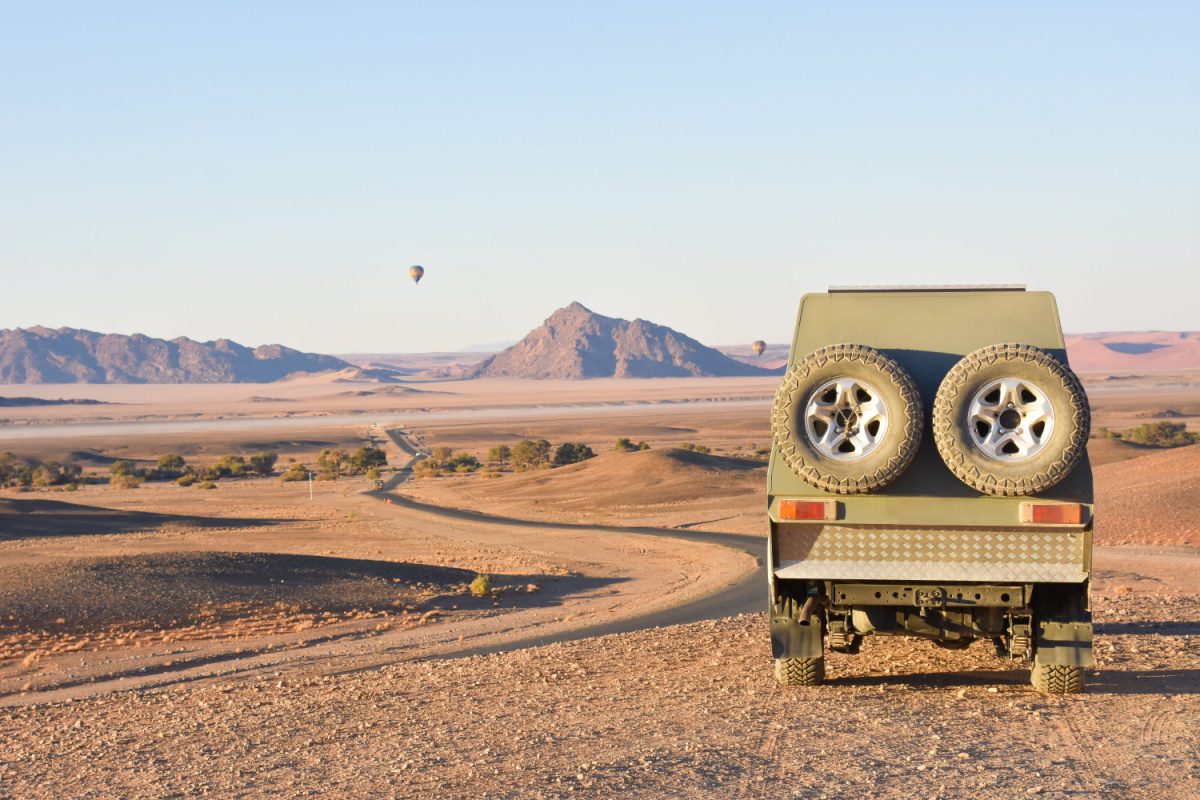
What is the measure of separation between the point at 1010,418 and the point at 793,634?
103 inches

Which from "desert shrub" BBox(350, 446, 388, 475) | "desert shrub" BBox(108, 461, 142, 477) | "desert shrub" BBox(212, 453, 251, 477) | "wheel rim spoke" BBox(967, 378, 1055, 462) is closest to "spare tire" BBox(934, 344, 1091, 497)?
"wheel rim spoke" BBox(967, 378, 1055, 462)

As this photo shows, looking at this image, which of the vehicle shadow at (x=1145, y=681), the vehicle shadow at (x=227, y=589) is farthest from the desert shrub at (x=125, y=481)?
the vehicle shadow at (x=1145, y=681)

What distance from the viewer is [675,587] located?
26.8m

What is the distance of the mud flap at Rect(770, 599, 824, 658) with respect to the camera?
11.5 metres

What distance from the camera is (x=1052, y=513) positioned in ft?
34.2

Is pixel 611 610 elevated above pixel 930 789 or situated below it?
below

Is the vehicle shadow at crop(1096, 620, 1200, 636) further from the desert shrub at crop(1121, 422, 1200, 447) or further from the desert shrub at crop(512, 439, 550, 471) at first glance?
the desert shrub at crop(1121, 422, 1200, 447)

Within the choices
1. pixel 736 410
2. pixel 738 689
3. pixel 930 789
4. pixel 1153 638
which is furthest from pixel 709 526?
pixel 736 410

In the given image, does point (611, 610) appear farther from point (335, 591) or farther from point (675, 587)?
point (335, 591)

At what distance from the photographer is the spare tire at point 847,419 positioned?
34.0ft

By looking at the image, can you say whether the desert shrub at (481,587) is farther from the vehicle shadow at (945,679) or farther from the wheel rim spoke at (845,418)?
the wheel rim spoke at (845,418)

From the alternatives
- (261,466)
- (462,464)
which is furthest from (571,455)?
(261,466)

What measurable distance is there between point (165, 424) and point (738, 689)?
176 m

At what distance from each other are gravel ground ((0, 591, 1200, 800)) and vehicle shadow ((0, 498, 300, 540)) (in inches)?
1119
